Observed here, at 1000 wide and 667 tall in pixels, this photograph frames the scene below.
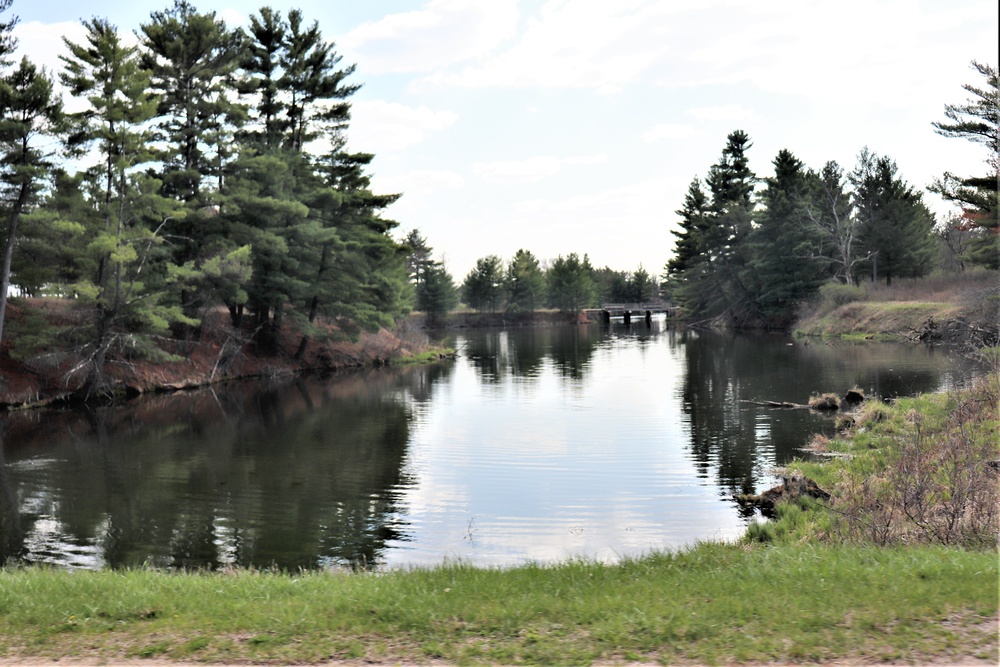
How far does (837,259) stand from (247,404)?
55638mm

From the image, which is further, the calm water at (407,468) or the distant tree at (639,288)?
the distant tree at (639,288)

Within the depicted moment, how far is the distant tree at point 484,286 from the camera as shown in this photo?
12412 cm

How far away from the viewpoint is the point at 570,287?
129000 millimetres

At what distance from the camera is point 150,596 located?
7910mm

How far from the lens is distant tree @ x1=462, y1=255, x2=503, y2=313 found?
124125 mm

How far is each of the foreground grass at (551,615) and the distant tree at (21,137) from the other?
1017 inches

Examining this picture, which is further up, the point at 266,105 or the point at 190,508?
the point at 266,105

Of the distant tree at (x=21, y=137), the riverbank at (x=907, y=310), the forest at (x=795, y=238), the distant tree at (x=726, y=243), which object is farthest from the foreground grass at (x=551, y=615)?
the distant tree at (x=726, y=243)

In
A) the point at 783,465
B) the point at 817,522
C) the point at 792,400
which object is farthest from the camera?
the point at 792,400

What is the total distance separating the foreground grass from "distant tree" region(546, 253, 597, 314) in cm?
12089

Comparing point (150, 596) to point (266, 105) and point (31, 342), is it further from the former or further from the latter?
point (266, 105)

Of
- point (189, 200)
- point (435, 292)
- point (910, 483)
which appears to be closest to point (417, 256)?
point (435, 292)

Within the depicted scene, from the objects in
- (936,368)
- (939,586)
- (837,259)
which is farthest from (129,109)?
(837,259)

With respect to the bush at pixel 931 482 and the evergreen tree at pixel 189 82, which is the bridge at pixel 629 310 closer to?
the evergreen tree at pixel 189 82
